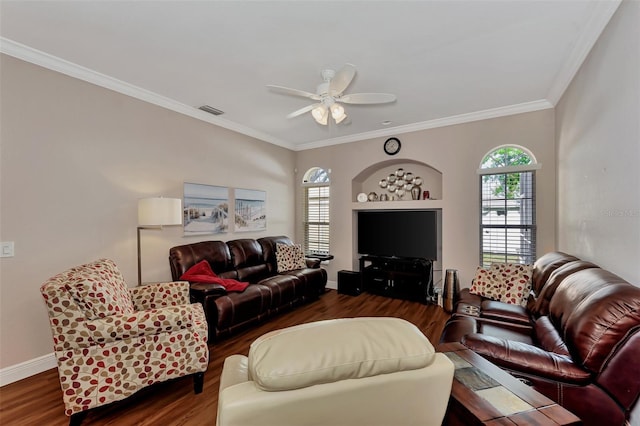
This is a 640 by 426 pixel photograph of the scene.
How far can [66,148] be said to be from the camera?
2738 mm

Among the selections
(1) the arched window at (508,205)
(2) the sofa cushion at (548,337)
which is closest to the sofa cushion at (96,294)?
(2) the sofa cushion at (548,337)

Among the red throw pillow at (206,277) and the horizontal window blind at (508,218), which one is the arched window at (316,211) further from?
the horizontal window blind at (508,218)

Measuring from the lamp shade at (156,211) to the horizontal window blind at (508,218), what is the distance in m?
4.18

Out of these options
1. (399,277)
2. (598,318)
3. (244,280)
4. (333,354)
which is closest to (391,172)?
(399,277)

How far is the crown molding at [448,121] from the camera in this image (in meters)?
3.69

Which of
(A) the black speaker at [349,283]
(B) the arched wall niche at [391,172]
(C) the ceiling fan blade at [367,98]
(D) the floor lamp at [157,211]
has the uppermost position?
(C) the ceiling fan blade at [367,98]

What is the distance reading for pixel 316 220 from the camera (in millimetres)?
5777

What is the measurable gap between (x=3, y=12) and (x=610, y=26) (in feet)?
14.6

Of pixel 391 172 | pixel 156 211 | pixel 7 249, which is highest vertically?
pixel 391 172

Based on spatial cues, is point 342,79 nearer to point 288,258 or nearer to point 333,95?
point 333,95

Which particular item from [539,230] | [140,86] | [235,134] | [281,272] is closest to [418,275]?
[539,230]

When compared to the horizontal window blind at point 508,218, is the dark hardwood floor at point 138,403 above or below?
below

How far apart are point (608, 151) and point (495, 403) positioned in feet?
7.16

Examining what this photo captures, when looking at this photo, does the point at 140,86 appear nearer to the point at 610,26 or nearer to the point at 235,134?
the point at 235,134
